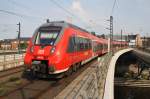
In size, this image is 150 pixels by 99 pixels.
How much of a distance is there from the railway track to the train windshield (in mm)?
2301

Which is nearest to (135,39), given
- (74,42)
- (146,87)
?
(146,87)

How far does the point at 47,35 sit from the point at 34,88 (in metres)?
3.80

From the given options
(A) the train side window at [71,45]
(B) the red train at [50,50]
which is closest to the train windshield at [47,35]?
(B) the red train at [50,50]

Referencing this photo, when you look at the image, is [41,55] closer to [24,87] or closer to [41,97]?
[24,87]

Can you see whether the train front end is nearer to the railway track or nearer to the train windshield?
the train windshield

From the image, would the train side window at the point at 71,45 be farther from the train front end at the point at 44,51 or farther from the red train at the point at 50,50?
the train front end at the point at 44,51

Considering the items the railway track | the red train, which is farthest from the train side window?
the railway track

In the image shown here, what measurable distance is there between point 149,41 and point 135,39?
100 ft

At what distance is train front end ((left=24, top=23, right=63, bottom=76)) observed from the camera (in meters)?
13.8

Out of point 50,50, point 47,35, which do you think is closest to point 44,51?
point 50,50

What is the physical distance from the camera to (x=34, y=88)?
12.4 m

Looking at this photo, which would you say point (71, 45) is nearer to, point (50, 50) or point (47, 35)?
point (47, 35)

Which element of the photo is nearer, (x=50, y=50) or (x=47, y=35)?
(x=50, y=50)

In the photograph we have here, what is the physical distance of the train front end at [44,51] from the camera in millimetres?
13828
